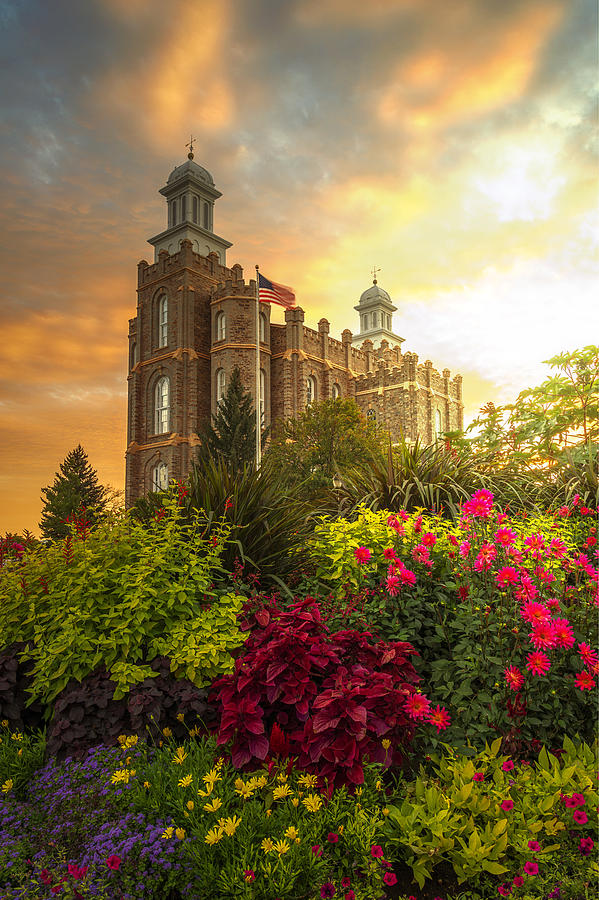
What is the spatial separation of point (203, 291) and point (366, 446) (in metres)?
20.1

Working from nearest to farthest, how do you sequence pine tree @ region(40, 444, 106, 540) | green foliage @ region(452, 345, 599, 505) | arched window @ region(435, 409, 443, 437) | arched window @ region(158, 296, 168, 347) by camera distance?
green foliage @ region(452, 345, 599, 505) → pine tree @ region(40, 444, 106, 540) → arched window @ region(158, 296, 168, 347) → arched window @ region(435, 409, 443, 437)

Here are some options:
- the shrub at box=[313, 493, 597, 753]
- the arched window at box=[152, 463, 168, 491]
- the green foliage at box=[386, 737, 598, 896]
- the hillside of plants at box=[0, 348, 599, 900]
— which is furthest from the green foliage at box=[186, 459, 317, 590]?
the arched window at box=[152, 463, 168, 491]

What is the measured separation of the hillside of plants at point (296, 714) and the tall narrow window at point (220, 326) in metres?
27.4

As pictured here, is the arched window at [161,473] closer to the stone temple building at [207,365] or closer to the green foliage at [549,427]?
the stone temple building at [207,365]

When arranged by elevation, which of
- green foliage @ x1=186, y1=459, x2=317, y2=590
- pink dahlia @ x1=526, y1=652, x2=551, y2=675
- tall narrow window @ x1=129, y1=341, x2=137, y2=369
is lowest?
pink dahlia @ x1=526, y1=652, x2=551, y2=675

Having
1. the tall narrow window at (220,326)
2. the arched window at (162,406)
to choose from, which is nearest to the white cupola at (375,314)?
the tall narrow window at (220,326)

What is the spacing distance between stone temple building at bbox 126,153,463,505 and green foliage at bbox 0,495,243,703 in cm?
2367

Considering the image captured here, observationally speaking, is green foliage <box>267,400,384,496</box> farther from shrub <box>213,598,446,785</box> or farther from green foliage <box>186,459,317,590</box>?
shrub <box>213,598,446,785</box>

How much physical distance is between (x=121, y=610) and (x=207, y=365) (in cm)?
2998

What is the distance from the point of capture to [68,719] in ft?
11.3

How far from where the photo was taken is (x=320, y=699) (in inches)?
109

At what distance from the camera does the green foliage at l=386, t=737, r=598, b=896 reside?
224 cm

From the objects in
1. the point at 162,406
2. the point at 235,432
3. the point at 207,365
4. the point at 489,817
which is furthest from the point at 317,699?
the point at 162,406

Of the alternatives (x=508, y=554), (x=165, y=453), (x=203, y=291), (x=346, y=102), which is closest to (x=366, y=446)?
(x=346, y=102)
